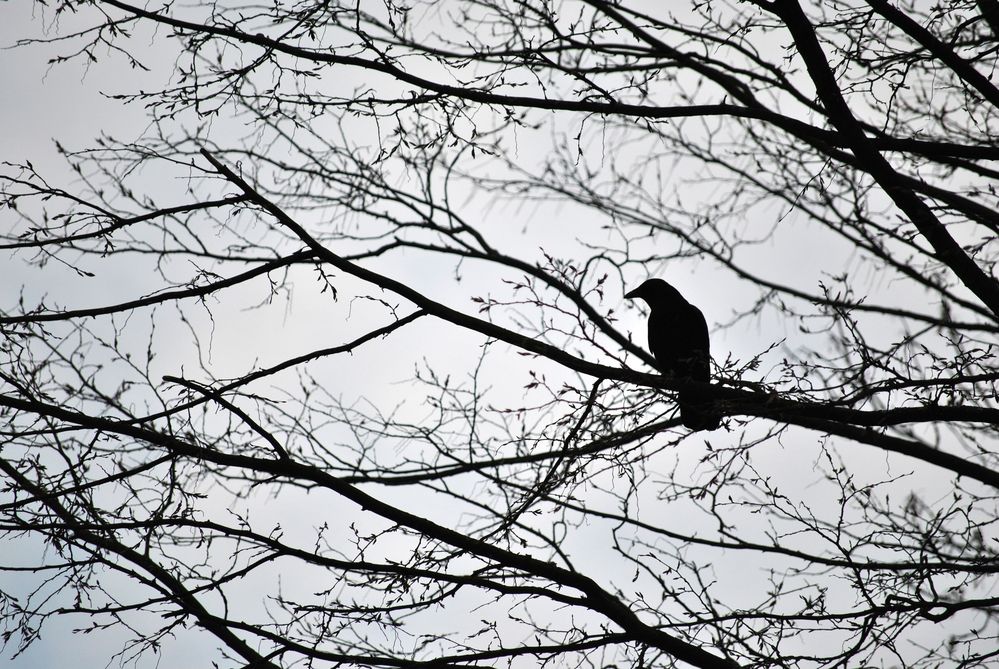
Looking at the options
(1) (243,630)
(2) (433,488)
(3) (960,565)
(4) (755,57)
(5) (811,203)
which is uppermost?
(4) (755,57)

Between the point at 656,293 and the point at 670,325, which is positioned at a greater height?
the point at 656,293

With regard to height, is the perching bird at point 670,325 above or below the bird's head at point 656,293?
below

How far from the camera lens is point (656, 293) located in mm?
7039

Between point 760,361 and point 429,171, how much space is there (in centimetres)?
365

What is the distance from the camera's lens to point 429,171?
20.7ft

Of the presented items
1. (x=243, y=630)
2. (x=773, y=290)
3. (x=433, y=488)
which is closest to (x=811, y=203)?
(x=773, y=290)

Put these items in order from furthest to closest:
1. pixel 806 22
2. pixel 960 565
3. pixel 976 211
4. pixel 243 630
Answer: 1. pixel 960 565
2. pixel 806 22
3. pixel 243 630
4. pixel 976 211

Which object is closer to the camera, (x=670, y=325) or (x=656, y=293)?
(x=670, y=325)

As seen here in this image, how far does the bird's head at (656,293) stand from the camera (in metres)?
6.99

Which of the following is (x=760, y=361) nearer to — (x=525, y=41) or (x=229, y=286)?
(x=525, y=41)

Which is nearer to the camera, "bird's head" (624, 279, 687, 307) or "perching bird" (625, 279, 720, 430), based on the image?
"perching bird" (625, 279, 720, 430)

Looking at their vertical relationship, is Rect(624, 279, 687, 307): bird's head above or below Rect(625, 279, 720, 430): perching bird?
above

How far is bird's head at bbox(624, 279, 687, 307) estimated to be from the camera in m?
6.99

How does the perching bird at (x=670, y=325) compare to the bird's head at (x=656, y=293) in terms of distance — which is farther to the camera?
the bird's head at (x=656, y=293)
